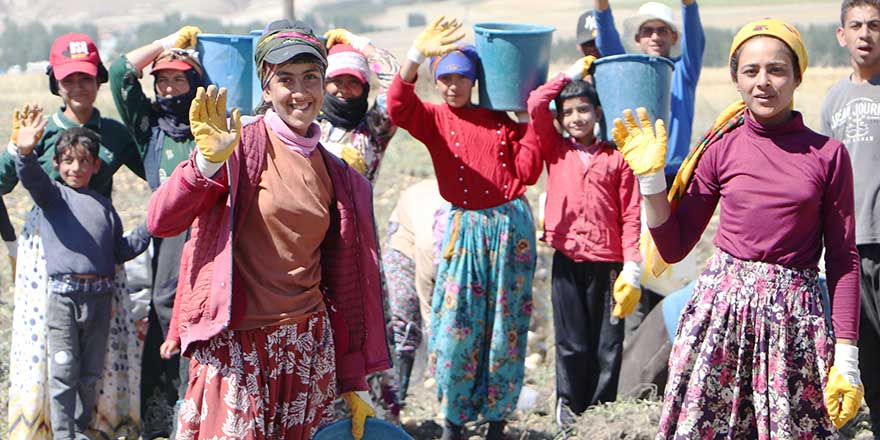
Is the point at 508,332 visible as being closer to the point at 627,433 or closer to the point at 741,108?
the point at 627,433

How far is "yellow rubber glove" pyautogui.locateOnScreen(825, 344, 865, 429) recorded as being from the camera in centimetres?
333

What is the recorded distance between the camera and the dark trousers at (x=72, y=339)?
4.84 meters

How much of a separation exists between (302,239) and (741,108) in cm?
152

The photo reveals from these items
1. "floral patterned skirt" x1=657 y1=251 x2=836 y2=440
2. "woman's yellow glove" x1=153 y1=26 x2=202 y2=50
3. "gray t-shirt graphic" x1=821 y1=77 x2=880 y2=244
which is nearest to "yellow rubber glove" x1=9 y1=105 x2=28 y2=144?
"woman's yellow glove" x1=153 y1=26 x2=202 y2=50

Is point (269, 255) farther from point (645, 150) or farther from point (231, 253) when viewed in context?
point (645, 150)

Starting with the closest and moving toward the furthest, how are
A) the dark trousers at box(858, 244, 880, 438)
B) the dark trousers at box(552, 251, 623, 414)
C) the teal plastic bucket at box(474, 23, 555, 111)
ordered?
1. the dark trousers at box(858, 244, 880, 438)
2. the teal plastic bucket at box(474, 23, 555, 111)
3. the dark trousers at box(552, 251, 623, 414)

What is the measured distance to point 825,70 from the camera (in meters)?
21.7

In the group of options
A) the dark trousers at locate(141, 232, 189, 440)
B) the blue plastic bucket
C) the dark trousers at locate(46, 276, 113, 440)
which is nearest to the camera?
the blue plastic bucket

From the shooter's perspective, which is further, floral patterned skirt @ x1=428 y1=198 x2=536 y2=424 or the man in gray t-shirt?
floral patterned skirt @ x1=428 y1=198 x2=536 y2=424

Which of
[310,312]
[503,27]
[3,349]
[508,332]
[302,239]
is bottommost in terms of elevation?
[3,349]

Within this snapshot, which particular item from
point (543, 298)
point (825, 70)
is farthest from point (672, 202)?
point (825, 70)

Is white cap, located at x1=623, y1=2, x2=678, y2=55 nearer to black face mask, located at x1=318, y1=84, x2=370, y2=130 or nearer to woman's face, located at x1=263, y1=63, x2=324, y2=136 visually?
black face mask, located at x1=318, y1=84, x2=370, y2=130

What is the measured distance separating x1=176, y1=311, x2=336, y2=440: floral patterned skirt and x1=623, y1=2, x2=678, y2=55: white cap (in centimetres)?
273

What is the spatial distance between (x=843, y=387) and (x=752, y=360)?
0.29 m
